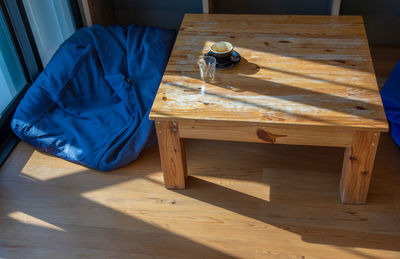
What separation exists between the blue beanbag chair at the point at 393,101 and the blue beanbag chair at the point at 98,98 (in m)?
1.20

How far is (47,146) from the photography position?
230 cm

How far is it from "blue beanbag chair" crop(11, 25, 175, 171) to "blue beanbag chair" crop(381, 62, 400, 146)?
47.4 inches

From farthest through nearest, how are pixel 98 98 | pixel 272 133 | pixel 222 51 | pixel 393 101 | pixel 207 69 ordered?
pixel 98 98
pixel 393 101
pixel 222 51
pixel 207 69
pixel 272 133

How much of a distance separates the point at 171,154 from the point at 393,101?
1.23 m

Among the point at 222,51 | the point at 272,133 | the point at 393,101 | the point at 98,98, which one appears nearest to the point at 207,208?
the point at 272,133

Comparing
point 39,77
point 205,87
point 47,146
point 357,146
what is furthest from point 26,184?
point 357,146

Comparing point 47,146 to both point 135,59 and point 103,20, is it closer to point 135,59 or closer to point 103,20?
point 135,59

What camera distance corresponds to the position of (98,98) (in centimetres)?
252

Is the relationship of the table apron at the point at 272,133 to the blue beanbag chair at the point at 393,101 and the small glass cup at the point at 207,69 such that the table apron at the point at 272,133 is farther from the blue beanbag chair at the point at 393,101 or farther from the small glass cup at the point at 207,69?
the blue beanbag chair at the point at 393,101

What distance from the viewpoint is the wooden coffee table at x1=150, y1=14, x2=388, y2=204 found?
1743 millimetres

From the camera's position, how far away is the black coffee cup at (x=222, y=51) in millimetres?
2029

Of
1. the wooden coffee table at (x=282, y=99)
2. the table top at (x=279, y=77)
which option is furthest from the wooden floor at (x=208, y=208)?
the table top at (x=279, y=77)

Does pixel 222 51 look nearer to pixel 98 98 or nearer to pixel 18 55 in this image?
pixel 98 98

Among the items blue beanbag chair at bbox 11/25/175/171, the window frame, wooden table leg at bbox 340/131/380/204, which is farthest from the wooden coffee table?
the window frame
